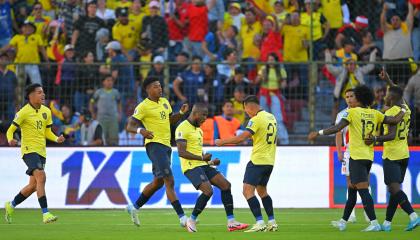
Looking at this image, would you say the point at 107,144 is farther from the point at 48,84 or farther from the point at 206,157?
the point at 206,157

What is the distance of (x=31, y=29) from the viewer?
2530cm

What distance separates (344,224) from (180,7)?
1163cm

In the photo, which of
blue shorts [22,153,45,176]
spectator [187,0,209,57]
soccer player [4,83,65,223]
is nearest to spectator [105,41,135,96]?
spectator [187,0,209,57]

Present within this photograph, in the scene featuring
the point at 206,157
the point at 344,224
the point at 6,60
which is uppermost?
the point at 6,60

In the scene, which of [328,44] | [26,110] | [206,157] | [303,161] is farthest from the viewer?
[328,44]

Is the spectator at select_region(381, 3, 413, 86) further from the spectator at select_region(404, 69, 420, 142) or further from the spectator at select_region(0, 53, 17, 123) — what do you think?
the spectator at select_region(0, 53, 17, 123)

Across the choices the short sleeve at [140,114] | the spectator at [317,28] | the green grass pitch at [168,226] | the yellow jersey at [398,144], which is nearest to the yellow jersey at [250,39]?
the spectator at [317,28]

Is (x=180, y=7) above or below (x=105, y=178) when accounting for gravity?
above

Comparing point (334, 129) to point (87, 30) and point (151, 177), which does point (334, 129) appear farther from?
point (87, 30)

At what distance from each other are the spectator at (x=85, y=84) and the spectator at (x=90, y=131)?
0.28 meters

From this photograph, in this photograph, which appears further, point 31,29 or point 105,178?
point 31,29

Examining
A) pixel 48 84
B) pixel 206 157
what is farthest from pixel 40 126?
pixel 48 84

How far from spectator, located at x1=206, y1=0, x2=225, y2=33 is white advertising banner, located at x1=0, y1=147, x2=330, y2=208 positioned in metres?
4.62

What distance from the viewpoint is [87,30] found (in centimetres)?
2533
